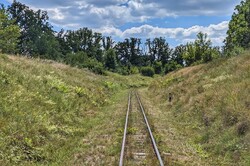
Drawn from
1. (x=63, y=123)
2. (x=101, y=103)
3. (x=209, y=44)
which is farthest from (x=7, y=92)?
(x=209, y=44)

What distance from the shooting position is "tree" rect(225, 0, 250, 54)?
62156 mm

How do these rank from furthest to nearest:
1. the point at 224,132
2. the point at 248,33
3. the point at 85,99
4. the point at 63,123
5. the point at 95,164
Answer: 1. the point at 248,33
2. the point at 85,99
3. the point at 63,123
4. the point at 224,132
5. the point at 95,164

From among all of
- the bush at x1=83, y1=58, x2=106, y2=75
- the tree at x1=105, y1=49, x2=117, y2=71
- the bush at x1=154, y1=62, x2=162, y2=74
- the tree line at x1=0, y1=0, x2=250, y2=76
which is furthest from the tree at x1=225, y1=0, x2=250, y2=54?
the bush at x1=154, y1=62, x2=162, y2=74

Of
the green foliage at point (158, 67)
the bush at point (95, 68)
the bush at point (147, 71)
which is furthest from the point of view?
the green foliage at point (158, 67)

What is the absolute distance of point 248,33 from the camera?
61.8 m

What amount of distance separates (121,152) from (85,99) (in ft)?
38.1

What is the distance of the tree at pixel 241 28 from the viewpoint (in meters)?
62.2

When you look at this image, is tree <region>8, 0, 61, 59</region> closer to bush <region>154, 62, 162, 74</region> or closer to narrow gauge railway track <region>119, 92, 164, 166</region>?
bush <region>154, 62, 162, 74</region>

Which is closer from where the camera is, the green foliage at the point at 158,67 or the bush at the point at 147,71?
the bush at the point at 147,71

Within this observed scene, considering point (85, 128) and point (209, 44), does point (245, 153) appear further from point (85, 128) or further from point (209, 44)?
point (209, 44)

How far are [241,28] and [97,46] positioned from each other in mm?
64839

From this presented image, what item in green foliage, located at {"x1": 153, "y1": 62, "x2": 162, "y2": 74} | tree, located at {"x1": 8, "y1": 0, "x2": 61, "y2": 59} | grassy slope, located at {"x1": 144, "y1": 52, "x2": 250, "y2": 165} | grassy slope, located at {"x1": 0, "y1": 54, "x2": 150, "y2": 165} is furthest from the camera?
green foliage, located at {"x1": 153, "y1": 62, "x2": 162, "y2": 74}

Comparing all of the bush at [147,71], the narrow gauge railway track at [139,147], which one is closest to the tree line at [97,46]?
the bush at [147,71]

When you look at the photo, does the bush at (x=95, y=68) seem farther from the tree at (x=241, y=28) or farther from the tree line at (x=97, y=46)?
the tree at (x=241, y=28)
